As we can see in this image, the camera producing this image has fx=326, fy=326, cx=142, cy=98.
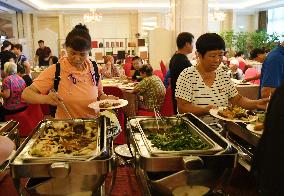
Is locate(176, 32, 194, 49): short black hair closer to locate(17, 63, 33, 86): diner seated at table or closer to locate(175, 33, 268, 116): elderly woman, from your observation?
locate(175, 33, 268, 116): elderly woman

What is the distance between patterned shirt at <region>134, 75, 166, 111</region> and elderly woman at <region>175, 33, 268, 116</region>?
207 centimetres

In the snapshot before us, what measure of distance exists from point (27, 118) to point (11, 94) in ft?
1.15

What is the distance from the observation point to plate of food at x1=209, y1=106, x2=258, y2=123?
1.64 meters

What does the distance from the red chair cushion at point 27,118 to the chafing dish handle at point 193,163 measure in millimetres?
3197

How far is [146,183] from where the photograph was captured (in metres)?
1.18

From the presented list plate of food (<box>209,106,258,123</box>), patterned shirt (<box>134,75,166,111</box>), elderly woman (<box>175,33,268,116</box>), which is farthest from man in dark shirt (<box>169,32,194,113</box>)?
plate of food (<box>209,106,258,123</box>)

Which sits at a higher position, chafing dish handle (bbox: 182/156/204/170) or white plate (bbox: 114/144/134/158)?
chafing dish handle (bbox: 182/156/204/170)

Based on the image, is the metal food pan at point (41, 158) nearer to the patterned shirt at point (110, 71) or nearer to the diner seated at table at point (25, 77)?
the diner seated at table at point (25, 77)

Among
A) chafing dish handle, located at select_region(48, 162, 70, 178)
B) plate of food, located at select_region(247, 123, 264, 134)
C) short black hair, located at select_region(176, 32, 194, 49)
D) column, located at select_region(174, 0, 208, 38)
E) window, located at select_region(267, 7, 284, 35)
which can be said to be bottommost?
chafing dish handle, located at select_region(48, 162, 70, 178)


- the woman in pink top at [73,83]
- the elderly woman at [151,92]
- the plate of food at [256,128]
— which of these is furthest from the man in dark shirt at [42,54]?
the plate of food at [256,128]

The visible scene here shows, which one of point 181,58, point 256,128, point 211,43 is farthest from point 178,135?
point 181,58

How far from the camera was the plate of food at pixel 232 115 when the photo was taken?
64.4 inches

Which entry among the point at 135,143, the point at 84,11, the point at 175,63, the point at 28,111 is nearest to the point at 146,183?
the point at 135,143

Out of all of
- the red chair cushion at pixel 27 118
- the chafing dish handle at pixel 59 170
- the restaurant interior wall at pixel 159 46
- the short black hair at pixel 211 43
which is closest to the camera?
the chafing dish handle at pixel 59 170
